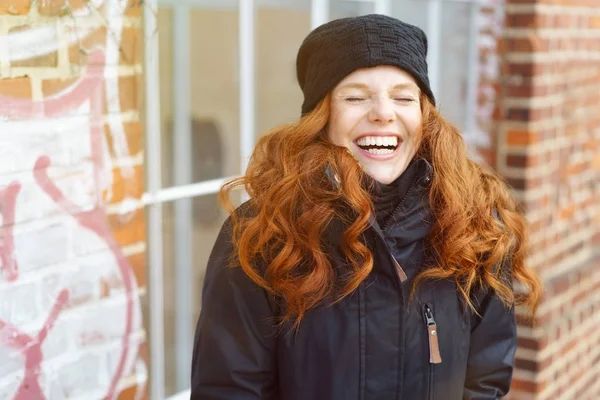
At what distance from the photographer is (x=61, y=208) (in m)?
2.11

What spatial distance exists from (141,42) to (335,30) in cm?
59

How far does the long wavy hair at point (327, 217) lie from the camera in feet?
6.36

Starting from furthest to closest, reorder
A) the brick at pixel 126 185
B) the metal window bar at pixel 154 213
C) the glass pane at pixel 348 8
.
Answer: the glass pane at pixel 348 8
the metal window bar at pixel 154 213
the brick at pixel 126 185

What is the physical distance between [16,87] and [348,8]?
1644 mm

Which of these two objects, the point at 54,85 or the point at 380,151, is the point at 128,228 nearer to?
the point at 54,85

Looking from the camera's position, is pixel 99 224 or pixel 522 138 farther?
pixel 522 138

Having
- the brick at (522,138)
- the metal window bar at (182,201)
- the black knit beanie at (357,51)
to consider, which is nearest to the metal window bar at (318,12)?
the metal window bar at (182,201)

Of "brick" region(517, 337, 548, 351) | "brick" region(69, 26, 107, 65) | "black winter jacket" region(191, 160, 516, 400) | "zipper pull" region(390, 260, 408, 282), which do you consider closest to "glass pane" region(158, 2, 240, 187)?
"brick" region(69, 26, 107, 65)

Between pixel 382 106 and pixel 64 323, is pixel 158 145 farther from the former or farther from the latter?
pixel 382 106

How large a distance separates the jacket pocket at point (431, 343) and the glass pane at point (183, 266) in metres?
0.93

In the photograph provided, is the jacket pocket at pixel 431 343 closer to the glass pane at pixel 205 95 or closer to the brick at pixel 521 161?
the glass pane at pixel 205 95

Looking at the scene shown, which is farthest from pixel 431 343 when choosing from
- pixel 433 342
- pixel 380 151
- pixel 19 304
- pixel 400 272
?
pixel 19 304

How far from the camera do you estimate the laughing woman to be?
1936 millimetres

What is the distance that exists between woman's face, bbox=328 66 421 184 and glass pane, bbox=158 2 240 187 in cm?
69
